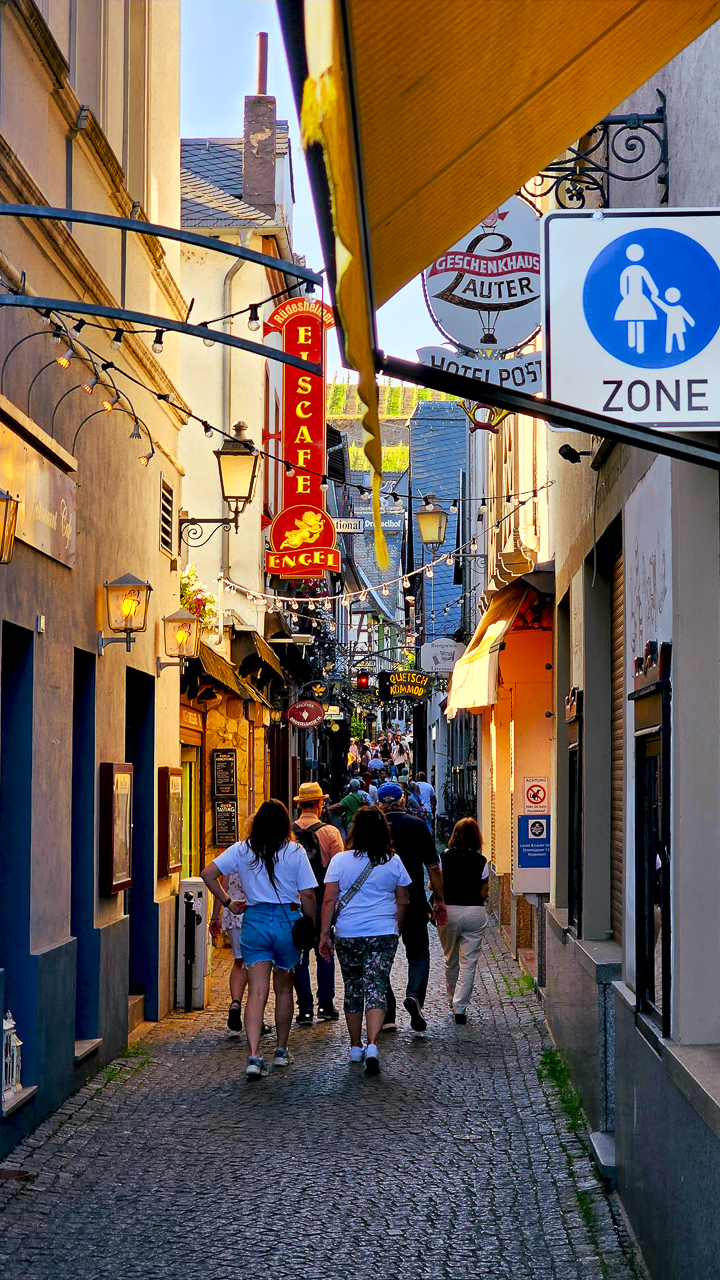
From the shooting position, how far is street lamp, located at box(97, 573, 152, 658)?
9.64m

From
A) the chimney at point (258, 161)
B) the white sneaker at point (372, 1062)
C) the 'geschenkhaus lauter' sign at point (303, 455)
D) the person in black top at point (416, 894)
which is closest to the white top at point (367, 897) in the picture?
the white sneaker at point (372, 1062)

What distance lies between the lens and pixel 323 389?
2184 centimetres

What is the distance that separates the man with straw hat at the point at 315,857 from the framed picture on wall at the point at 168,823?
3.51 feet

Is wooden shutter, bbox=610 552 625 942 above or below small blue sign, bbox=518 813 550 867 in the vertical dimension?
above

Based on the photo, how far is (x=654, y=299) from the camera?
14.2 ft

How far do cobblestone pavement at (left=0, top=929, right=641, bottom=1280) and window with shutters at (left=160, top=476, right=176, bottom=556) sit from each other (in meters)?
4.56

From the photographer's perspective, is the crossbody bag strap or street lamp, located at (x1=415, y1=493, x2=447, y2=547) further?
street lamp, located at (x1=415, y1=493, x2=447, y2=547)

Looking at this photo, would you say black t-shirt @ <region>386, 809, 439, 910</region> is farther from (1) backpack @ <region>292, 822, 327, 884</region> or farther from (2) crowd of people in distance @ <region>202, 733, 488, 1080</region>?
(1) backpack @ <region>292, 822, 327, 884</region>

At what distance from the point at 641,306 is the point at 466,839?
318 inches

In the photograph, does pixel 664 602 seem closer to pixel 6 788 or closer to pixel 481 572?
pixel 6 788

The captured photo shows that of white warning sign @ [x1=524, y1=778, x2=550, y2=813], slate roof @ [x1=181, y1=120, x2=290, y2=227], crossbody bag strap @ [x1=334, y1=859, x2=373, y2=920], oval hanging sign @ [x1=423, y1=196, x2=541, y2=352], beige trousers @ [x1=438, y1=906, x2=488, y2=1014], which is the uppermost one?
slate roof @ [x1=181, y1=120, x2=290, y2=227]

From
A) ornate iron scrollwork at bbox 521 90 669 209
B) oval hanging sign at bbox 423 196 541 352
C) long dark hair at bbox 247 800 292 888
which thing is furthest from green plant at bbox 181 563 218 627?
ornate iron scrollwork at bbox 521 90 669 209

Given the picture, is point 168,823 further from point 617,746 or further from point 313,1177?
point 313,1177

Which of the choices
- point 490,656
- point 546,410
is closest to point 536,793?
point 490,656
